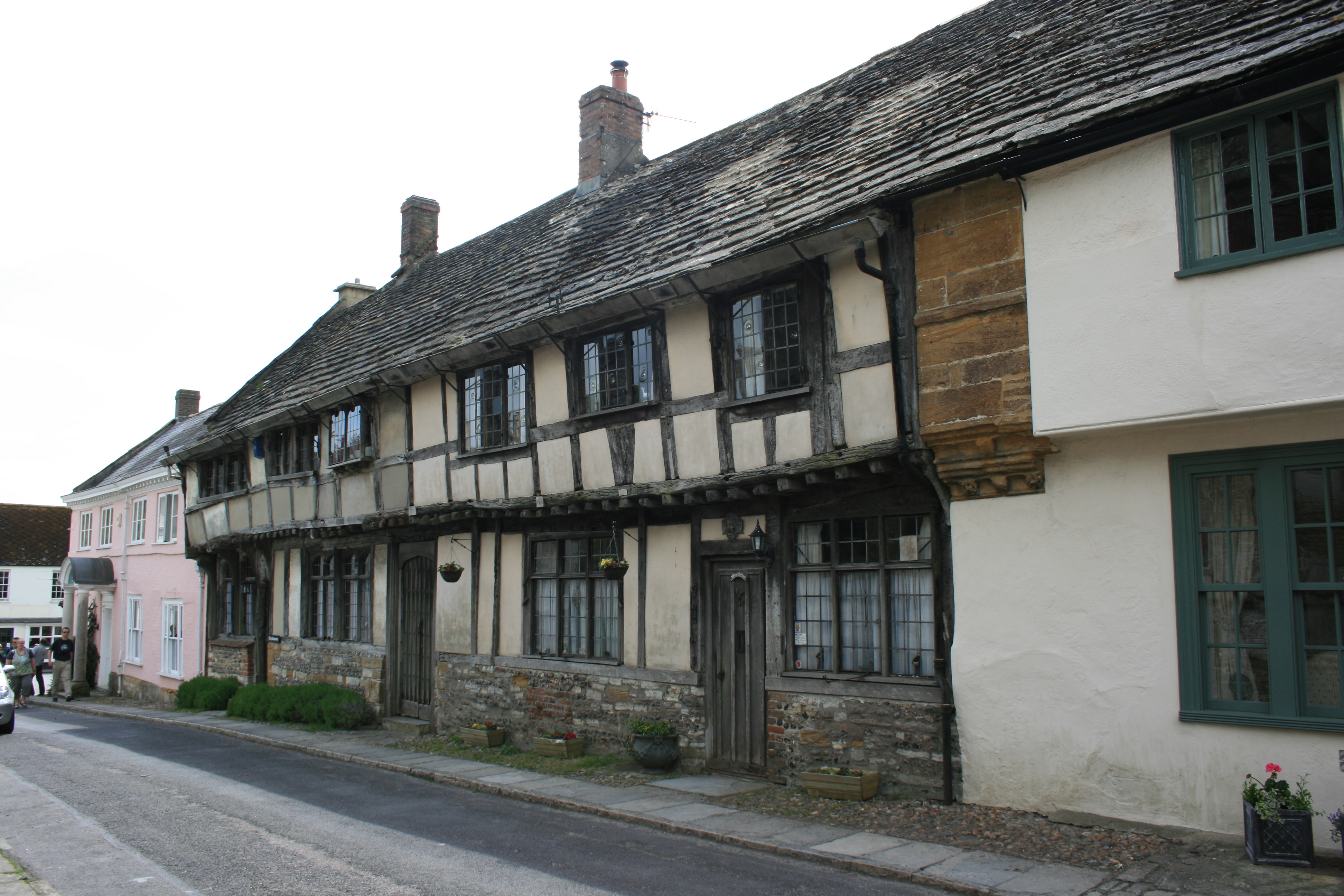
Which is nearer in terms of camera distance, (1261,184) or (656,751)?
(1261,184)

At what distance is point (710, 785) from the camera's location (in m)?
10.3

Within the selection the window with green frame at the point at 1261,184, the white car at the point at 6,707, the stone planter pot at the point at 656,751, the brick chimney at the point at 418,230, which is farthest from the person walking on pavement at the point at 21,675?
the window with green frame at the point at 1261,184

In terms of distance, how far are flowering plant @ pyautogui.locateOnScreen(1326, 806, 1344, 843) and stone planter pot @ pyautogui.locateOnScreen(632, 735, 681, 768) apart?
253 inches

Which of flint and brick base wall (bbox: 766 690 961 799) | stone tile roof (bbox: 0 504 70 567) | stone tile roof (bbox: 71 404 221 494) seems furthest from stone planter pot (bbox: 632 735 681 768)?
stone tile roof (bbox: 0 504 70 567)

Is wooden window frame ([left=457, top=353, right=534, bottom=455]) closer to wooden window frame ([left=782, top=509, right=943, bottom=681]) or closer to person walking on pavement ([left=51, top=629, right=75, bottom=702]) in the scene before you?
wooden window frame ([left=782, top=509, right=943, bottom=681])

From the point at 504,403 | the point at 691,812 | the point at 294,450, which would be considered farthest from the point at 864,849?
the point at 294,450

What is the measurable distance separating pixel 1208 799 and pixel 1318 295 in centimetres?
368

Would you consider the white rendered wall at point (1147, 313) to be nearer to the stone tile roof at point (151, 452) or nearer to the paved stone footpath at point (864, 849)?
the paved stone footpath at point (864, 849)

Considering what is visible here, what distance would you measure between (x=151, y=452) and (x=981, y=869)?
33.2 m

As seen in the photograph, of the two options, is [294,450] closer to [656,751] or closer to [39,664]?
[656,751]

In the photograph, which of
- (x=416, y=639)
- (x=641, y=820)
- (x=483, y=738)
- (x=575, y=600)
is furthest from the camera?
(x=416, y=639)

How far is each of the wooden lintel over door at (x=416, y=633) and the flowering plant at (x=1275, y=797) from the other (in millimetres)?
12031

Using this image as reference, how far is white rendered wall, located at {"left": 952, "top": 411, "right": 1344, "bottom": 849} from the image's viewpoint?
701 centimetres

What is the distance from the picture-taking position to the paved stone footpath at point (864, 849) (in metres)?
6.21
